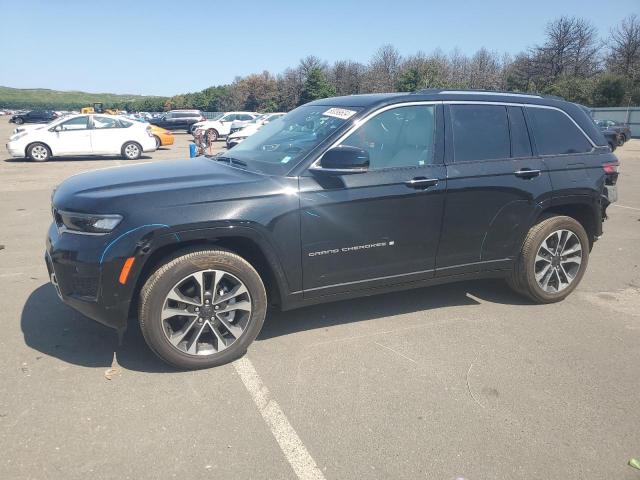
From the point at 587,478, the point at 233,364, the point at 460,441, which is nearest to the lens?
the point at 587,478

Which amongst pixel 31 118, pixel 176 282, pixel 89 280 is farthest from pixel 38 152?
pixel 31 118

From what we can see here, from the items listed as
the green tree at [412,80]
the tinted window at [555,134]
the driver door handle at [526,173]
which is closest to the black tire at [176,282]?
the driver door handle at [526,173]

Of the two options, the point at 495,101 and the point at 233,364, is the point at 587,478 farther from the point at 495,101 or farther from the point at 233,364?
the point at 495,101

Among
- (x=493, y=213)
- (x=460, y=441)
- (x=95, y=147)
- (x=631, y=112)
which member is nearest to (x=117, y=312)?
(x=460, y=441)

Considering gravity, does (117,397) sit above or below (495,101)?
below

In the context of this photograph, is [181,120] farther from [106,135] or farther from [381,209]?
[381,209]

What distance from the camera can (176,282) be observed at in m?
3.31

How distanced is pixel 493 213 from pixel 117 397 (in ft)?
10.6

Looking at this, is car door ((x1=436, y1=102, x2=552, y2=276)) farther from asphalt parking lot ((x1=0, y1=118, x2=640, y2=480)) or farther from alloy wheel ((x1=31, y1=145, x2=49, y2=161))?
alloy wheel ((x1=31, y1=145, x2=49, y2=161))

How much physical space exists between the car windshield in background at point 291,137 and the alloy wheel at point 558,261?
88.5 inches

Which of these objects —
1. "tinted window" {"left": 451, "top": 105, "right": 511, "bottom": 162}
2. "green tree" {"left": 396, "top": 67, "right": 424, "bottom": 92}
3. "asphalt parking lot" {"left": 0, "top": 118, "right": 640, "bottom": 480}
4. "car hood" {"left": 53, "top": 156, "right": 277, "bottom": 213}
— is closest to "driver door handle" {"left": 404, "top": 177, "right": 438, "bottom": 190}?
"tinted window" {"left": 451, "top": 105, "right": 511, "bottom": 162}

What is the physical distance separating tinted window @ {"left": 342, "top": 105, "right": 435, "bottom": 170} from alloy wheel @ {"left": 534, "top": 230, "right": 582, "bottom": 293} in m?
1.54

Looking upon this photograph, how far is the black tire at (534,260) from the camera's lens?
179 inches

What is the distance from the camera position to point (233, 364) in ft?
11.8
